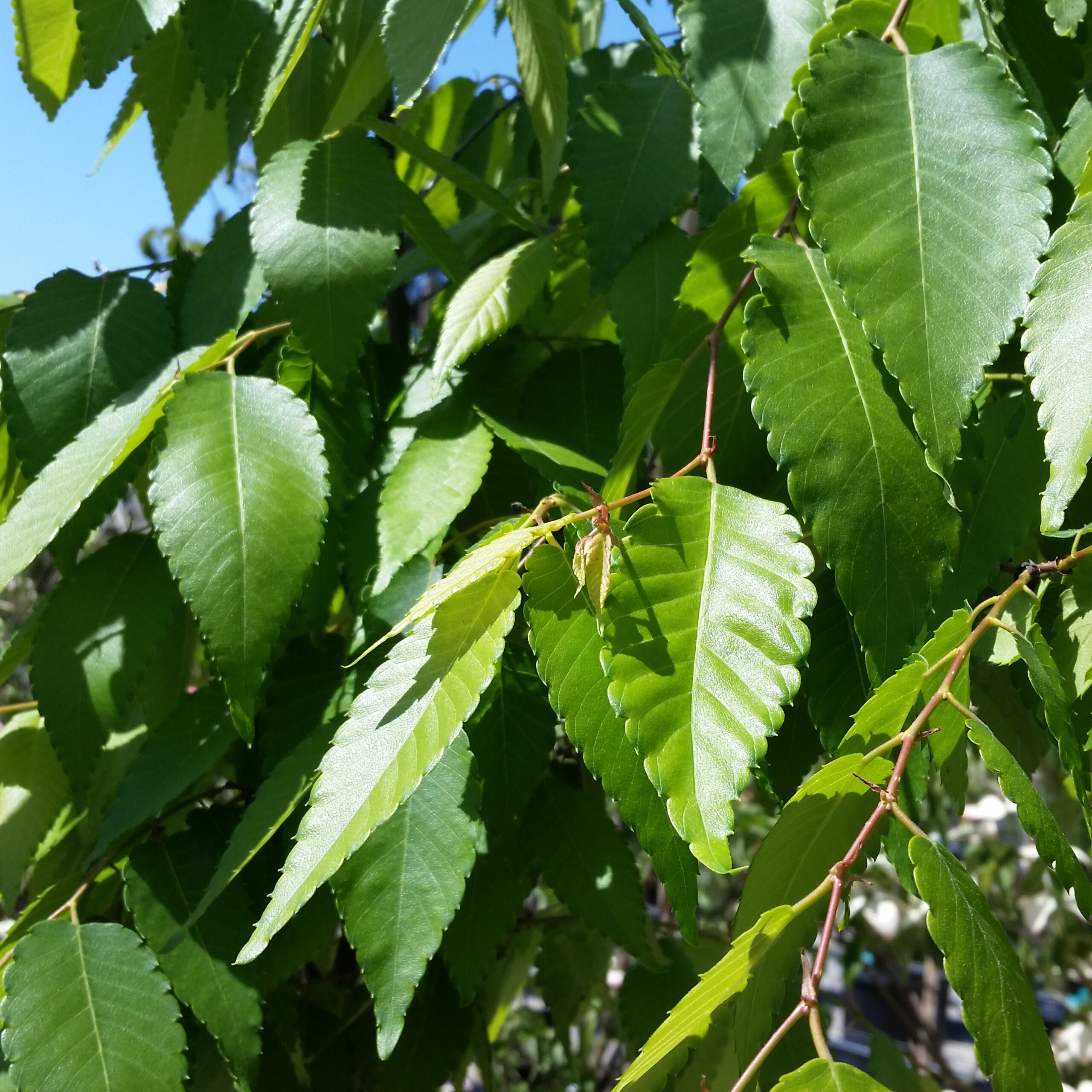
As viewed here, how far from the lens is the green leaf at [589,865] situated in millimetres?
603

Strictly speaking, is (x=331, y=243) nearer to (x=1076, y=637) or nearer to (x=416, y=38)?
(x=416, y=38)

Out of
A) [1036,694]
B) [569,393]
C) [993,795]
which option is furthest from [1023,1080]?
[993,795]

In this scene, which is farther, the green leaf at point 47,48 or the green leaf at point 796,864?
the green leaf at point 47,48

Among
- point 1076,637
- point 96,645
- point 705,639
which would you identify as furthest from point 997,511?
point 96,645

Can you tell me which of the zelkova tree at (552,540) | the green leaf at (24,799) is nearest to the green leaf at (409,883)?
the zelkova tree at (552,540)

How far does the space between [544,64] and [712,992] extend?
1.71 feet

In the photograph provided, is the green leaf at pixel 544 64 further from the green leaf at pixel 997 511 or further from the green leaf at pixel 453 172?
the green leaf at pixel 997 511

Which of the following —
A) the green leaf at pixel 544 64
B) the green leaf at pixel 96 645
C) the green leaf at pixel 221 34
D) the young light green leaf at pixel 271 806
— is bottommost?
the young light green leaf at pixel 271 806

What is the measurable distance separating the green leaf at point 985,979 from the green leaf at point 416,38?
436 mm

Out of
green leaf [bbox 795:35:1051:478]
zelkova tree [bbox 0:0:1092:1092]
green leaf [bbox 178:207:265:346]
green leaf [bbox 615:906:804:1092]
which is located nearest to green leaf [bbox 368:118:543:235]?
zelkova tree [bbox 0:0:1092:1092]

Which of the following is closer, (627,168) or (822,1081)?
(822,1081)

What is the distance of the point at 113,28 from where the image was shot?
62 cm

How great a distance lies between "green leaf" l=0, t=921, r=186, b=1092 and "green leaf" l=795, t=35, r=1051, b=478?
462 mm

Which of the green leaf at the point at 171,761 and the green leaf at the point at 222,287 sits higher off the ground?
the green leaf at the point at 222,287
